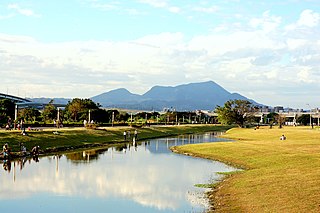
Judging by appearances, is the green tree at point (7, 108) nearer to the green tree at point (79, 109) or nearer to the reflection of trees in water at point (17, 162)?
the green tree at point (79, 109)

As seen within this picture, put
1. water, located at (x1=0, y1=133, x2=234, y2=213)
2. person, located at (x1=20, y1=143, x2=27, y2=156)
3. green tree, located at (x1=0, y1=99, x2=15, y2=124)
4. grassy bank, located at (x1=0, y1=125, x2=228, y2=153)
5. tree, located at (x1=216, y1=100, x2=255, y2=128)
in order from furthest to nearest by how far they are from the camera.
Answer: tree, located at (x1=216, y1=100, x2=255, y2=128), green tree, located at (x1=0, y1=99, x2=15, y2=124), grassy bank, located at (x1=0, y1=125, x2=228, y2=153), person, located at (x1=20, y1=143, x2=27, y2=156), water, located at (x1=0, y1=133, x2=234, y2=213)

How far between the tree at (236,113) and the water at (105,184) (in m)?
118

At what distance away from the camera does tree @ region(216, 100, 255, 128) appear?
173 metres

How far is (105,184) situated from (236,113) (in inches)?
5625

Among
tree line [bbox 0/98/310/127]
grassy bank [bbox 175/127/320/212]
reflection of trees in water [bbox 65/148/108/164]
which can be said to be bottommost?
reflection of trees in water [bbox 65/148/108/164]

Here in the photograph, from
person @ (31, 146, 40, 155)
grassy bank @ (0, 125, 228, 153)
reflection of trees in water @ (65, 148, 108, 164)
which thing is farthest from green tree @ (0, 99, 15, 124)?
person @ (31, 146, 40, 155)

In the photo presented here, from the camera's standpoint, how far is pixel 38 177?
40.9 metres

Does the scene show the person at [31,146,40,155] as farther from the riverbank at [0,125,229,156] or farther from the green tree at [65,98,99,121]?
the green tree at [65,98,99,121]

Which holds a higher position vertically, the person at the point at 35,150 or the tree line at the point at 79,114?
the tree line at the point at 79,114

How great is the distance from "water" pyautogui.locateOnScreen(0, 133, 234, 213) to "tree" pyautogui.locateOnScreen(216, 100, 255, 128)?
11810cm

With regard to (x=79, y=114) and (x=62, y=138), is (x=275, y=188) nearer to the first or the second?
(x=62, y=138)

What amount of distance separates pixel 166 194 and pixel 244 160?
2006 centimetres

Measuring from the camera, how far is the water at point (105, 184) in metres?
29.6

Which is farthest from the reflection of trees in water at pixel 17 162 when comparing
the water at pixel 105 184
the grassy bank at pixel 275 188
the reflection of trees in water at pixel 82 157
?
the grassy bank at pixel 275 188
